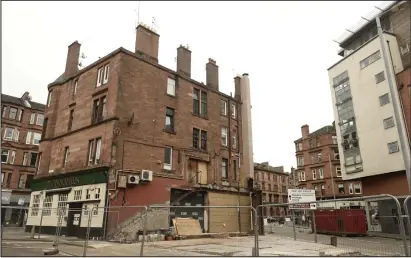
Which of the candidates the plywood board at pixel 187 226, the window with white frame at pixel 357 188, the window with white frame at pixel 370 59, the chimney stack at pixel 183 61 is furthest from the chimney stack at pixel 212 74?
the window with white frame at pixel 357 188

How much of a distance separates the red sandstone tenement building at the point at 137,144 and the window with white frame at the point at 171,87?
0.09 meters

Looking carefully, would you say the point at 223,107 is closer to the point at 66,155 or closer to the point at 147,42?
the point at 147,42

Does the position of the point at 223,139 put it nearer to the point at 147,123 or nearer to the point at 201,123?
the point at 201,123

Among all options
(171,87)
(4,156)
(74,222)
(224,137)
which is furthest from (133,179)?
(4,156)

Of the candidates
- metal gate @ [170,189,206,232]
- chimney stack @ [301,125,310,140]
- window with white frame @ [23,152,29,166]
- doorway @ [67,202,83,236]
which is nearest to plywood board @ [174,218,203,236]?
metal gate @ [170,189,206,232]

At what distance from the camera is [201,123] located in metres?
29.7

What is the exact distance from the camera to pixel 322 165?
65.8 metres

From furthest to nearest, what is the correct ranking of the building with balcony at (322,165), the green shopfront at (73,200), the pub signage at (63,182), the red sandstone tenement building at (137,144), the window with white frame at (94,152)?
the building with balcony at (322,165), the pub signage at (63,182), the window with white frame at (94,152), the red sandstone tenement building at (137,144), the green shopfront at (73,200)

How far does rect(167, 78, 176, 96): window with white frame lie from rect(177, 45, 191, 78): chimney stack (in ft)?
5.74

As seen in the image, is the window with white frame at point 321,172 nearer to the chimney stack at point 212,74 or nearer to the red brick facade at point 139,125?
the red brick facade at point 139,125

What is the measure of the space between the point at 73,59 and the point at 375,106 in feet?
105

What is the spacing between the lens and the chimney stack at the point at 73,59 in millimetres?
29656

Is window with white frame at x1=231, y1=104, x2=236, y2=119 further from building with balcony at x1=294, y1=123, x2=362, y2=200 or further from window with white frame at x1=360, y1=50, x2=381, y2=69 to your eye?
building with balcony at x1=294, y1=123, x2=362, y2=200

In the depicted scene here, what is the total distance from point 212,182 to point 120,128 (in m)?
10.4
